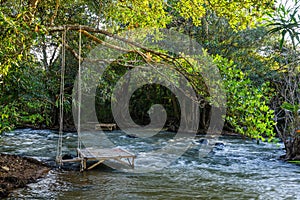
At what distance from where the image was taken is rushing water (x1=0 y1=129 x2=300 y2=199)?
18.9 feet

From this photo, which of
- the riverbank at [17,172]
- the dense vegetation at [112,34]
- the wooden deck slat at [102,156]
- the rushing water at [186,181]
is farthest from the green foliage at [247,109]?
the riverbank at [17,172]

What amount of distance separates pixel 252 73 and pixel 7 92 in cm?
1042

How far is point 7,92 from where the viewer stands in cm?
554

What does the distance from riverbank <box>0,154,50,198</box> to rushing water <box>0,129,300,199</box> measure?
16 cm

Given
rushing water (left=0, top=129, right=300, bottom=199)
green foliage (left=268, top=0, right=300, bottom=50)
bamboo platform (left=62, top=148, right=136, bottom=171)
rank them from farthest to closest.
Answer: bamboo platform (left=62, top=148, right=136, bottom=171)
rushing water (left=0, top=129, right=300, bottom=199)
green foliage (left=268, top=0, right=300, bottom=50)

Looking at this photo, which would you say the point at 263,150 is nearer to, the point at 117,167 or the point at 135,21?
the point at 117,167

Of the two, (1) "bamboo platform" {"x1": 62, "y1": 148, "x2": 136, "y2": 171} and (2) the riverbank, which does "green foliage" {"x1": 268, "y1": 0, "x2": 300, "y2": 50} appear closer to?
(2) the riverbank

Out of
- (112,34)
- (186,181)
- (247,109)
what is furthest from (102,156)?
(247,109)

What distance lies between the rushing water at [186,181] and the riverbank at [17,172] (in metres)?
0.16

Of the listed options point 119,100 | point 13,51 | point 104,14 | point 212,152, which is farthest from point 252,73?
point 13,51

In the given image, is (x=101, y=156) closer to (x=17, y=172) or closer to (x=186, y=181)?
(x=17, y=172)

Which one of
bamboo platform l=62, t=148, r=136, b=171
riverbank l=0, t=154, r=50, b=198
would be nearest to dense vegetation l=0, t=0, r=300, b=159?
riverbank l=0, t=154, r=50, b=198

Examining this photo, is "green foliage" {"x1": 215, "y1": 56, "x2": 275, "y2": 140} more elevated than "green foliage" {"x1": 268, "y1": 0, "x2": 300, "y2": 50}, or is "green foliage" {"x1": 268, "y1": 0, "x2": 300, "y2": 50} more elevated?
"green foliage" {"x1": 268, "y1": 0, "x2": 300, "y2": 50}

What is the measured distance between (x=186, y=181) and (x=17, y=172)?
3273 mm
